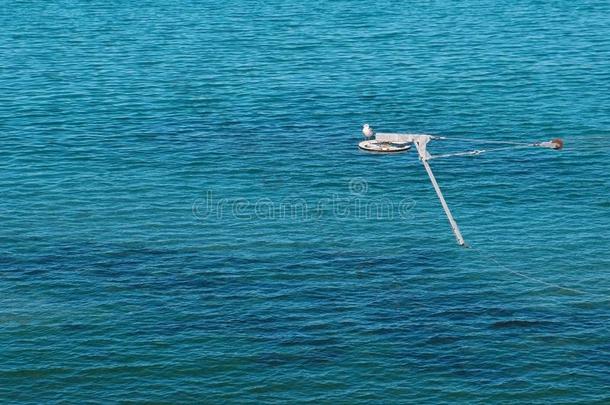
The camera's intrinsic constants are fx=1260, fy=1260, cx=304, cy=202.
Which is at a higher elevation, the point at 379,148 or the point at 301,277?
the point at 379,148

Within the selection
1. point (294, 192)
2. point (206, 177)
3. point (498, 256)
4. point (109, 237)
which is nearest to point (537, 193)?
point (498, 256)

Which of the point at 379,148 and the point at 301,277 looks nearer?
the point at 379,148

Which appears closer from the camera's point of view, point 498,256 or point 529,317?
point 529,317

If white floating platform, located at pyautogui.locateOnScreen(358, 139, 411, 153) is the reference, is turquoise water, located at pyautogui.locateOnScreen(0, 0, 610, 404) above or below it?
below

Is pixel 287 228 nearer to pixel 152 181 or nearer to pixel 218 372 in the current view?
pixel 152 181

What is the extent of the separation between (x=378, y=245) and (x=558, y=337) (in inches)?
1281

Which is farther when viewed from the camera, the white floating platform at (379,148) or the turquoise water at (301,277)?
the white floating platform at (379,148)

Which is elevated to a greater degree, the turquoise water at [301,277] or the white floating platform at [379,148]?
the white floating platform at [379,148]

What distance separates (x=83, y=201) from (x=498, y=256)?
2370 inches

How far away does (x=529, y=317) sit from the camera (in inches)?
5659

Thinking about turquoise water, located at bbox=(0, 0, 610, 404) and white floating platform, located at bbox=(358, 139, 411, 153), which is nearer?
turquoise water, located at bbox=(0, 0, 610, 404)

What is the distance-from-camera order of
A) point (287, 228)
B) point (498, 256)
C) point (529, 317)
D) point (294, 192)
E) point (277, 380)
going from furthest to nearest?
1. point (294, 192)
2. point (287, 228)
3. point (498, 256)
4. point (529, 317)
5. point (277, 380)

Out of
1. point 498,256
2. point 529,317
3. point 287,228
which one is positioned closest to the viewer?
point 529,317

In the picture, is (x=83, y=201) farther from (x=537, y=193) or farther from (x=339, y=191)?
(x=537, y=193)
